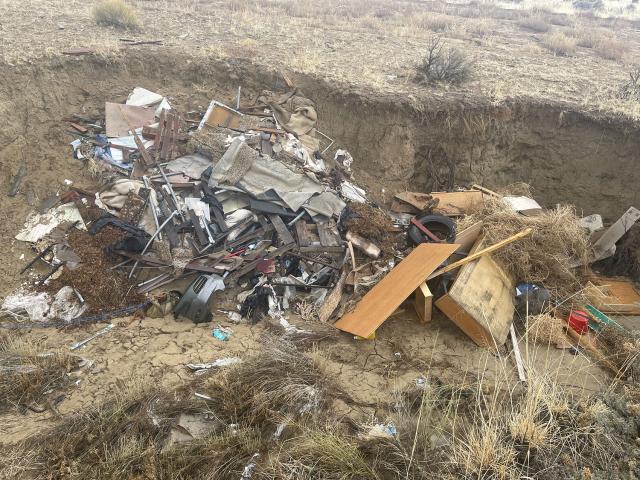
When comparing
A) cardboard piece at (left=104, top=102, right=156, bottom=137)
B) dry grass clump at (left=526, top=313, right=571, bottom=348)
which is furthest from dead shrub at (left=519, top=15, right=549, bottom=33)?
cardboard piece at (left=104, top=102, right=156, bottom=137)

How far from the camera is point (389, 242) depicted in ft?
23.1

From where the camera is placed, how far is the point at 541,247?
6992mm

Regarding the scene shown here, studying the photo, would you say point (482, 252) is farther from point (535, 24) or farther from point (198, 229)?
point (535, 24)

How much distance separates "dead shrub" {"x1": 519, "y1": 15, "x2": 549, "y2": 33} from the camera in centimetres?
1638

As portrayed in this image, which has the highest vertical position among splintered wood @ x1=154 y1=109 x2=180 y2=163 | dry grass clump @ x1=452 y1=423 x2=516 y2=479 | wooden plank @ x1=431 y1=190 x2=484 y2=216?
splintered wood @ x1=154 y1=109 x2=180 y2=163

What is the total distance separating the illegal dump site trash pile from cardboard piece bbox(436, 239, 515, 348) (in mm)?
21

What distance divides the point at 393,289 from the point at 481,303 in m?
1.20

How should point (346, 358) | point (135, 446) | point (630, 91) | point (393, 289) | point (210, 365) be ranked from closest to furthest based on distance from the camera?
A: point (135, 446) < point (210, 365) < point (346, 358) < point (393, 289) < point (630, 91)

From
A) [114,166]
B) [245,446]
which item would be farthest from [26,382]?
[114,166]

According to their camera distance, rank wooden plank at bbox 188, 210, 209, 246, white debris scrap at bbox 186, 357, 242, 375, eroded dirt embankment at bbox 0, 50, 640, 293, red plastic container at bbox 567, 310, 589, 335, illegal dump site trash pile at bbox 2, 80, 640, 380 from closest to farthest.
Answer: white debris scrap at bbox 186, 357, 242, 375, illegal dump site trash pile at bbox 2, 80, 640, 380, red plastic container at bbox 567, 310, 589, 335, wooden plank at bbox 188, 210, 209, 246, eroded dirt embankment at bbox 0, 50, 640, 293

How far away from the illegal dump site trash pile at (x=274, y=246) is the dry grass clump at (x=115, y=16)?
3.86 metres

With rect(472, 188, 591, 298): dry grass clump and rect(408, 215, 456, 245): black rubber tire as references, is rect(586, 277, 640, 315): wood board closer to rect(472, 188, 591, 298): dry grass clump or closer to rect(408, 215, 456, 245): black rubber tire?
rect(472, 188, 591, 298): dry grass clump

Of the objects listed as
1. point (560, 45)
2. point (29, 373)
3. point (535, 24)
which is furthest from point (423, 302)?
point (535, 24)

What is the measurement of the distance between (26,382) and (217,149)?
4.42m
